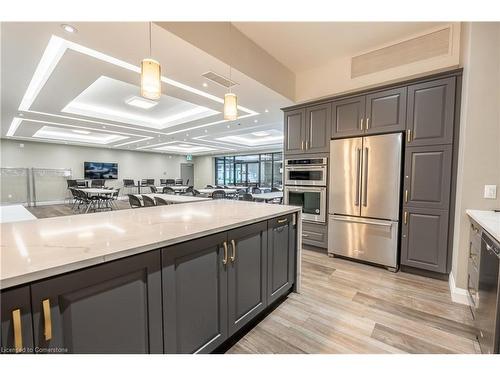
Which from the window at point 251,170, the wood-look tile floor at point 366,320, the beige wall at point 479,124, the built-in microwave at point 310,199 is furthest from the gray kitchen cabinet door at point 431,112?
the window at point 251,170

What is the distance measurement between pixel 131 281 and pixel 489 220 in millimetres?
2430

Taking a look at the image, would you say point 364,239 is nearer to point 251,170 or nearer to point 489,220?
point 489,220

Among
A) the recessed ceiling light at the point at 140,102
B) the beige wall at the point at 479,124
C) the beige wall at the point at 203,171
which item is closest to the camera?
the beige wall at the point at 479,124

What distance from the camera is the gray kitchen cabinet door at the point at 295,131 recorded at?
12.0ft

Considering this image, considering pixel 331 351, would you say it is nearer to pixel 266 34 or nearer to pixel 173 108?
pixel 266 34

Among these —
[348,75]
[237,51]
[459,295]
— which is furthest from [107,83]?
[459,295]

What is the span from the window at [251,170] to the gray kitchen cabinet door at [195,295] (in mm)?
10206

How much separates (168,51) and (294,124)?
2.21 metres

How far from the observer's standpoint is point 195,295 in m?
1.33

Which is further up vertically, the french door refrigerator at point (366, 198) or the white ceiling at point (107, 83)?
the white ceiling at point (107, 83)

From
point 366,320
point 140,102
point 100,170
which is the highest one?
point 140,102

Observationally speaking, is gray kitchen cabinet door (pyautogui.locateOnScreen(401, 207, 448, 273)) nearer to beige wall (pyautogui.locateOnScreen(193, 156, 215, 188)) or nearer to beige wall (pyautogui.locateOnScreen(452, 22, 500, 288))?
beige wall (pyautogui.locateOnScreen(452, 22, 500, 288))

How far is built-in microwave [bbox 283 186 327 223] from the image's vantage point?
3443 mm

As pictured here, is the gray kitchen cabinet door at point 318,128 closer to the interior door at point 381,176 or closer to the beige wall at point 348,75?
the beige wall at point 348,75
